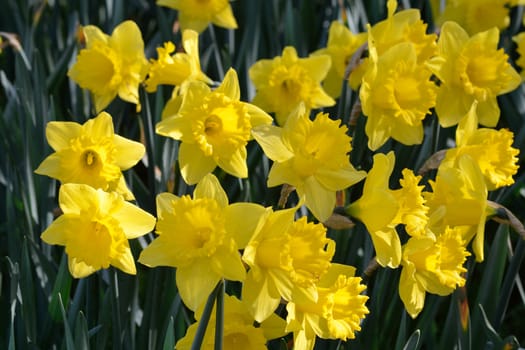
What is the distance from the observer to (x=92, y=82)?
1.96 metres

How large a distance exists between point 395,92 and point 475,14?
0.87 meters

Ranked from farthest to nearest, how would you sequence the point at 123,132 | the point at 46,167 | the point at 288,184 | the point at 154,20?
the point at 154,20, the point at 123,132, the point at 46,167, the point at 288,184

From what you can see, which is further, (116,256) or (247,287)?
(116,256)

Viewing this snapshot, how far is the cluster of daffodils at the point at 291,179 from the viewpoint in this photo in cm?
121

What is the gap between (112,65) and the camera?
196cm

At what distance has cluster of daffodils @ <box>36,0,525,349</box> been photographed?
3.98 feet

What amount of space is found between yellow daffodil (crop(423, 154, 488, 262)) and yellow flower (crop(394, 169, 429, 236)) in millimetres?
114

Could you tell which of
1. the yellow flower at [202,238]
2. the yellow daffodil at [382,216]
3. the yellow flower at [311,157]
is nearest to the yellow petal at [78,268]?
the yellow flower at [202,238]

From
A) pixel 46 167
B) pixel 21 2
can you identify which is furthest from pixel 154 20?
pixel 46 167

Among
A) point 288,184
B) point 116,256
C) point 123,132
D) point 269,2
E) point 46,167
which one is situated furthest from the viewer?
point 269,2

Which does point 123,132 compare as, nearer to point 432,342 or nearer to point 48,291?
point 48,291

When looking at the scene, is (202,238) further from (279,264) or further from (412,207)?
(412,207)

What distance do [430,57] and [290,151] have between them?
71 cm

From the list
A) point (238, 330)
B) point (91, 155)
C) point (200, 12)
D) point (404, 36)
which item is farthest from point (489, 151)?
point (200, 12)
